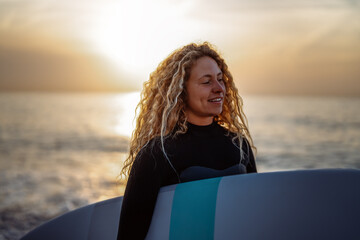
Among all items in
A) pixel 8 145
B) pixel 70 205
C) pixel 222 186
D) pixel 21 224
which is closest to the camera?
pixel 222 186

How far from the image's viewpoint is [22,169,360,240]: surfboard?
58.7 inches

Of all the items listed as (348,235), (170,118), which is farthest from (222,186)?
(348,235)

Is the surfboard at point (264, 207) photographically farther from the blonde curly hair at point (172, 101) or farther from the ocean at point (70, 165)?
the ocean at point (70, 165)

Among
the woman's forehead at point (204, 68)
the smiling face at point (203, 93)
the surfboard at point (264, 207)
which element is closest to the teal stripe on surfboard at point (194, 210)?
A: the surfboard at point (264, 207)

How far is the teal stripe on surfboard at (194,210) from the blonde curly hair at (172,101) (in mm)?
263

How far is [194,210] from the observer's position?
1.67m

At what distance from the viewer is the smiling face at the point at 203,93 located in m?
1.88

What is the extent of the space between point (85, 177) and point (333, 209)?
6.17m

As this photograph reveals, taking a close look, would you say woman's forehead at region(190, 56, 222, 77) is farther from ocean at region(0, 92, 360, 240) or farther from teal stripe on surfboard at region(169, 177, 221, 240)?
ocean at region(0, 92, 360, 240)

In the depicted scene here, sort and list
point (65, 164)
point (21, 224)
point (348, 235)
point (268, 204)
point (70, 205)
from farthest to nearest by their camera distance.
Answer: point (65, 164)
point (70, 205)
point (21, 224)
point (268, 204)
point (348, 235)

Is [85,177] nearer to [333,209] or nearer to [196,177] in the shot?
[196,177]

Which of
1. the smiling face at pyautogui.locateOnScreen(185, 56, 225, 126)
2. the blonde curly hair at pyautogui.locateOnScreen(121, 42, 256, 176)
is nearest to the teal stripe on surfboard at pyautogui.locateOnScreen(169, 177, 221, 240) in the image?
the blonde curly hair at pyautogui.locateOnScreen(121, 42, 256, 176)

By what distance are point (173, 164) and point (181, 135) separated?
0.59 ft

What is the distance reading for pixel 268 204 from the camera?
158 cm
